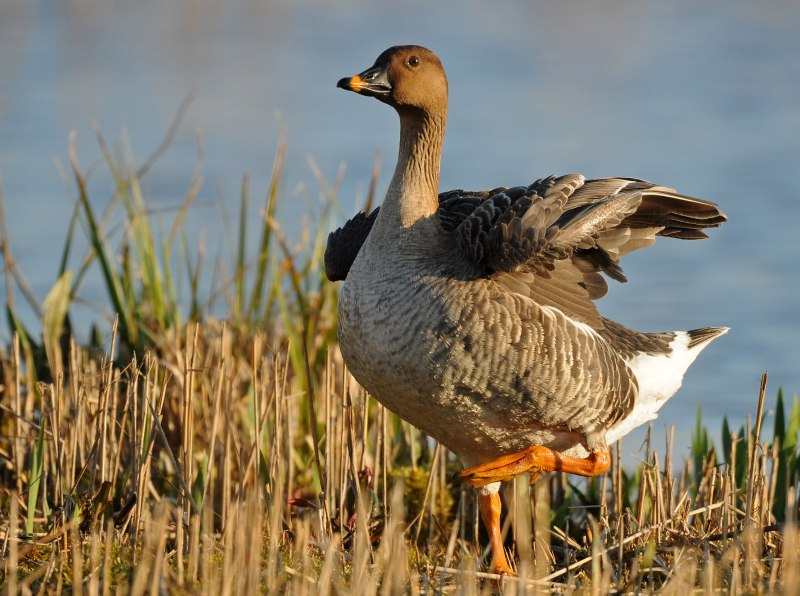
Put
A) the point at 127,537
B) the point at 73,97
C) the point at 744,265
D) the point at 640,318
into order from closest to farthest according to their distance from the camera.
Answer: the point at 127,537 → the point at 640,318 → the point at 744,265 → the point at 73,97

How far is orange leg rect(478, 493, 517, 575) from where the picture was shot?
248 inches

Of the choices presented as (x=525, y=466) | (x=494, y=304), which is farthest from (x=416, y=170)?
(x=525, y=466)

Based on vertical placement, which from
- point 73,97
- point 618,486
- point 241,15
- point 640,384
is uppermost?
point 241,15

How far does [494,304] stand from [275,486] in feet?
4.43

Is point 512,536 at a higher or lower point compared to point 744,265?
lower

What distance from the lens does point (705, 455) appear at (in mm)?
7547

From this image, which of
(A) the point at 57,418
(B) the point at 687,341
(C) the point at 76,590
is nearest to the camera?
(C) the point at 76,590

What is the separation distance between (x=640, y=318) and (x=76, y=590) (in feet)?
29.8

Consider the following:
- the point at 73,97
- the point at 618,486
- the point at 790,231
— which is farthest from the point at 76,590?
the point at 73,97

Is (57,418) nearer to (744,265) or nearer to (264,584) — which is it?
(264,584)

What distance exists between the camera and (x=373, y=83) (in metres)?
6.23

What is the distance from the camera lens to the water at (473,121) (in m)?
13.2

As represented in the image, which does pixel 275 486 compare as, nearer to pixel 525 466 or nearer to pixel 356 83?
pixel 525 466

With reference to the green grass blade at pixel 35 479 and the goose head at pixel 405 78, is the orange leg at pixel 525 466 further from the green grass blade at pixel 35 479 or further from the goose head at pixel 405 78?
the green grass blade at pixel 35 479
